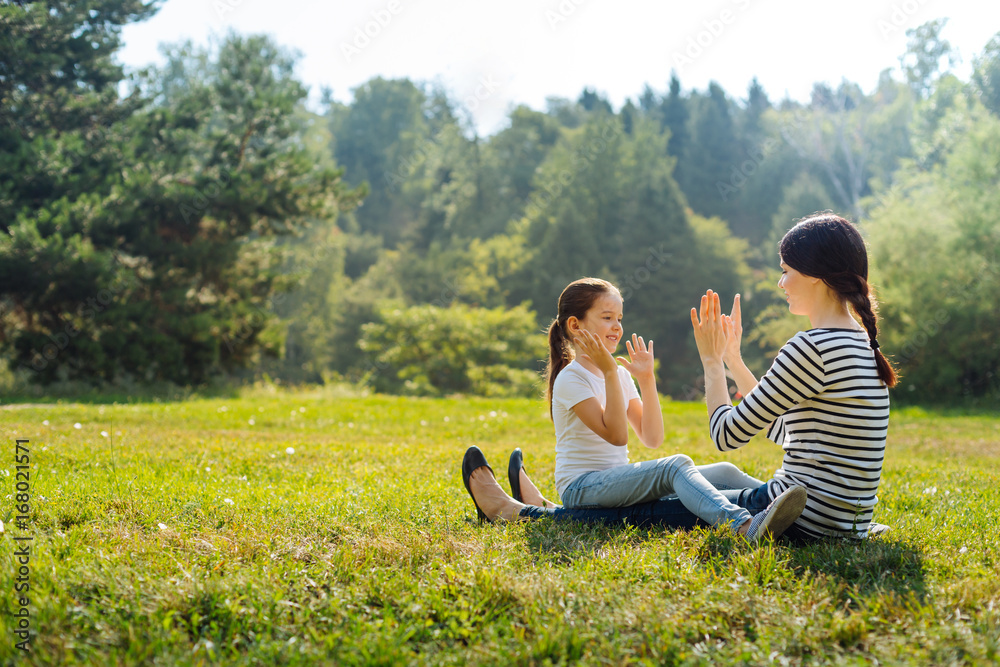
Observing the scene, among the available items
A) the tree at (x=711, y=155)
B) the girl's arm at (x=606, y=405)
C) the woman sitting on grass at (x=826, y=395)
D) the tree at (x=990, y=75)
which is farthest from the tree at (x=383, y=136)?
the woman sitting on grass at (x=826, y=395)

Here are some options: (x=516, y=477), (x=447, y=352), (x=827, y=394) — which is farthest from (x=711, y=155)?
(x=827, y=394)

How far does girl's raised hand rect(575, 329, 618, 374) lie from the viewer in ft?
12.0

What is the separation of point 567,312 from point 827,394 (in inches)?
60.2

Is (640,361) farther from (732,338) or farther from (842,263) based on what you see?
(842,263)

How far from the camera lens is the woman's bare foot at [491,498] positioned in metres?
4.02

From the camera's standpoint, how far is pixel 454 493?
4816 mm

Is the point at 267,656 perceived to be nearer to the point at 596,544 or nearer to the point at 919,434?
the point at 596,544

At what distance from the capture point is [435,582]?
2832mm

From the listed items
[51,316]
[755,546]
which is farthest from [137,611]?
[51,316]

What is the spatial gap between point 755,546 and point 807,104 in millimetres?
58696

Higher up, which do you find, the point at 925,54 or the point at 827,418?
the point at 925,54

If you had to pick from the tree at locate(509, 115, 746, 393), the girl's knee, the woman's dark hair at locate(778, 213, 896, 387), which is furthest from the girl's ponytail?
the tree at locate(509, 115, 746, 393)

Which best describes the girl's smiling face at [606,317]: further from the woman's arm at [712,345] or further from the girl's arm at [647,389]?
the woman's arm at [712,345]

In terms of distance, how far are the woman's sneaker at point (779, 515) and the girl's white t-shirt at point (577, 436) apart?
92 cm
